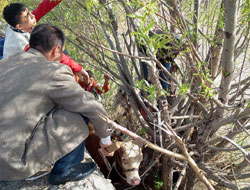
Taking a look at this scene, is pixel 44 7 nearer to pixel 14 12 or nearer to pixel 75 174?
pixel 14 12

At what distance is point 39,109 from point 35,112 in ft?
0.12

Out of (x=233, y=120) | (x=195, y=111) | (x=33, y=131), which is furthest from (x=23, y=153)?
(x=195, y=111)

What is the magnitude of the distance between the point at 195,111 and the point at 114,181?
147cm

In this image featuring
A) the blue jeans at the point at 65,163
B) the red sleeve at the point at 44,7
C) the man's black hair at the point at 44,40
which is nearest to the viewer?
the man's black hair at the point at 44,40

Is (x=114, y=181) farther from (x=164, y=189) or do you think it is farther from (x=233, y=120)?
(x=233, y=120)

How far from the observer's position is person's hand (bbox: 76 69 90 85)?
2.69 metres

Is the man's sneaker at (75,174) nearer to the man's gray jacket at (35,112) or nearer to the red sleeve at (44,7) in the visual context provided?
the man's gray jacket at (35,112)

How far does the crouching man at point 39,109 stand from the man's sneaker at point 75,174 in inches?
12.4

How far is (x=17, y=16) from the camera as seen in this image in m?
2.75

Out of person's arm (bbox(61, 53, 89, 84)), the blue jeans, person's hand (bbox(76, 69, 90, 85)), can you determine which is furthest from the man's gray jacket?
person's hand (bbox(76, 69, 90, 85))

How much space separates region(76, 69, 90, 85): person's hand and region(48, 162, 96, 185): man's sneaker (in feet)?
3.25

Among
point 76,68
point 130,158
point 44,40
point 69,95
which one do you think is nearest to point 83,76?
point 76,68

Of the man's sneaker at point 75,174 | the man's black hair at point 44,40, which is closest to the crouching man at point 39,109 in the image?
the man's black hair at point 44,40

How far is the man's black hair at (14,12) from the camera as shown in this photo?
272 cm
